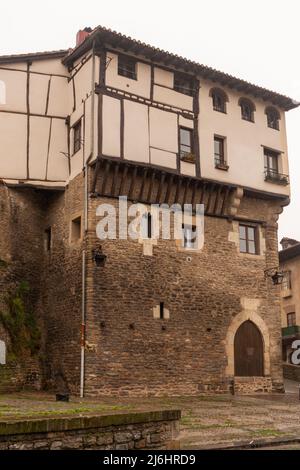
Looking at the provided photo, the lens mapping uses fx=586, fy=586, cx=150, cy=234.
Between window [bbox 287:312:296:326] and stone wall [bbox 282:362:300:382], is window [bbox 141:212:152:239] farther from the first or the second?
window [bbox 287:312:296:326]

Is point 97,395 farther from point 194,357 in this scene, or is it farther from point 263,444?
point 263,444

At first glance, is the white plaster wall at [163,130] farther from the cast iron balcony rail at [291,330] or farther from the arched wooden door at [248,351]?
the cast iron balcony rail at [291,330]

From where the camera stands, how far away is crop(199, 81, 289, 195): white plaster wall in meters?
19.0

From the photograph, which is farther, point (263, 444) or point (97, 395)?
point (97, 395)

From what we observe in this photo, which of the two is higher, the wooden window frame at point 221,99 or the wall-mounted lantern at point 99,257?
the wooden window frame at point 221,99

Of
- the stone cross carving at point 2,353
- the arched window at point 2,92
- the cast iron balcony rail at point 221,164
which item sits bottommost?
the stone cross carving at point 2,353

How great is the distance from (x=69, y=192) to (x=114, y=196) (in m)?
1.66

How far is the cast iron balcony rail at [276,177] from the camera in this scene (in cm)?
2020

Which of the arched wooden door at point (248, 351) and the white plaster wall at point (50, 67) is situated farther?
the arched wooden door at point (248, 351)

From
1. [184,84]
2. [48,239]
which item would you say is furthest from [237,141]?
[48,239]

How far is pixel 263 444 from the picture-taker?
31.2 feet

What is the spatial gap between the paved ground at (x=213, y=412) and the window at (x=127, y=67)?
9.49 meters

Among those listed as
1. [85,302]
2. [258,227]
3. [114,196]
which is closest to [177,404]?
[85,302]

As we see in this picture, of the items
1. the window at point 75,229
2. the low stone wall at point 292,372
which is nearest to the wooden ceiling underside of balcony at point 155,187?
the window at point 75,229
